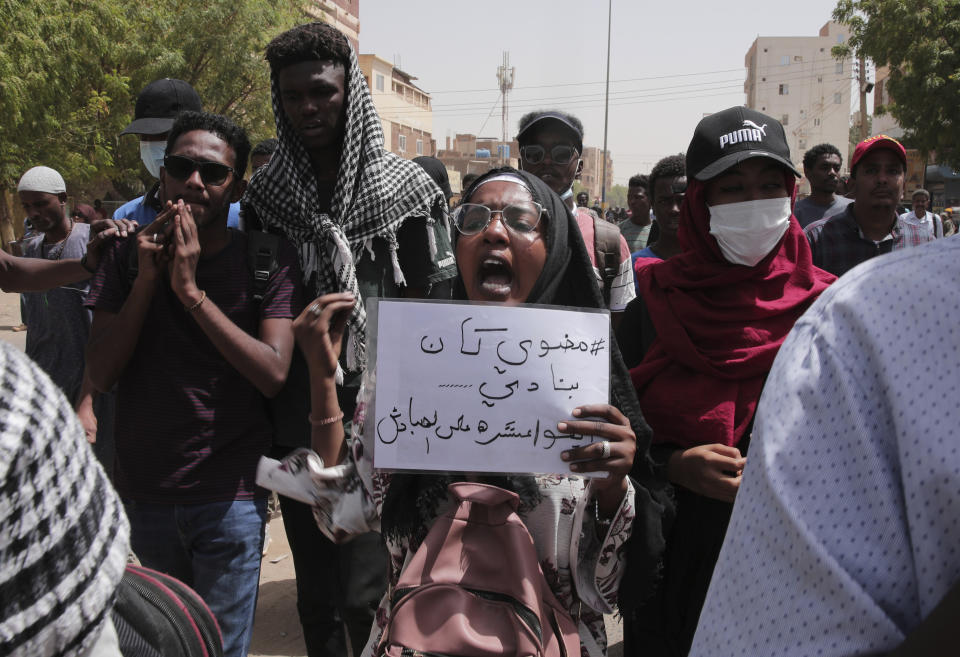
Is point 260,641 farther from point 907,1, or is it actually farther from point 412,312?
point 907,1

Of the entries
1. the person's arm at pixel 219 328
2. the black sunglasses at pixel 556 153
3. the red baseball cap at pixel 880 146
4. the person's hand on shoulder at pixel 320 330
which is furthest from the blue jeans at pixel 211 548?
the red baseball cap at pixel 880 146

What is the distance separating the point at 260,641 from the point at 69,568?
329 cm

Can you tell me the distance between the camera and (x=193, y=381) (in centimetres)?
245

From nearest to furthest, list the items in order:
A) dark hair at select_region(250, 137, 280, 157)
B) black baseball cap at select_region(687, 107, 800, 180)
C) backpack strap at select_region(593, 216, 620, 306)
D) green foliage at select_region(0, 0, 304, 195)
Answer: black baseball cap at select_region(687, 107, 800, 180) < backpack strap at select_region(593, 216, 620, 306) < dark hair at select_region(250, 137, 280, 157) < green foliage at select_region(0, 0, 304, 195)

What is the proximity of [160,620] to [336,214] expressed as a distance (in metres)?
1.78

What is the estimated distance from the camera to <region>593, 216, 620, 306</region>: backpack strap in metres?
3.60

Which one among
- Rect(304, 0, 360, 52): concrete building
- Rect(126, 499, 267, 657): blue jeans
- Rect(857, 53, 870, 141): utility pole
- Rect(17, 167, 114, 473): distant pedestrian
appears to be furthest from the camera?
Rect(304, 0, 360, 52): concrete building

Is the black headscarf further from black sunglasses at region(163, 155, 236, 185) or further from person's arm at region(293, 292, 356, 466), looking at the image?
black sunglasses at region(163, 155, 236, 185)

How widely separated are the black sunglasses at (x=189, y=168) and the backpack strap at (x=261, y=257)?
0.23m

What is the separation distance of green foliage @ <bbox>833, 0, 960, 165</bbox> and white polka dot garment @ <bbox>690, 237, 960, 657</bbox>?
24001 mm

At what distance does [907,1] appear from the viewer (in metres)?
21.5

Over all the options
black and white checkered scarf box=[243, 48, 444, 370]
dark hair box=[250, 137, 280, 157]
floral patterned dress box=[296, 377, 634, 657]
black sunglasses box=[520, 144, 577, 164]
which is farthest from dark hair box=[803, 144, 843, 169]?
floral patterned dress box=[296, 377, 634, 657]

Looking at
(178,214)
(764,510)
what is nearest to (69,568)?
(764,510)

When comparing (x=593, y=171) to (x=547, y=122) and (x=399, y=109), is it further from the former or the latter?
(x=547, y=122)
